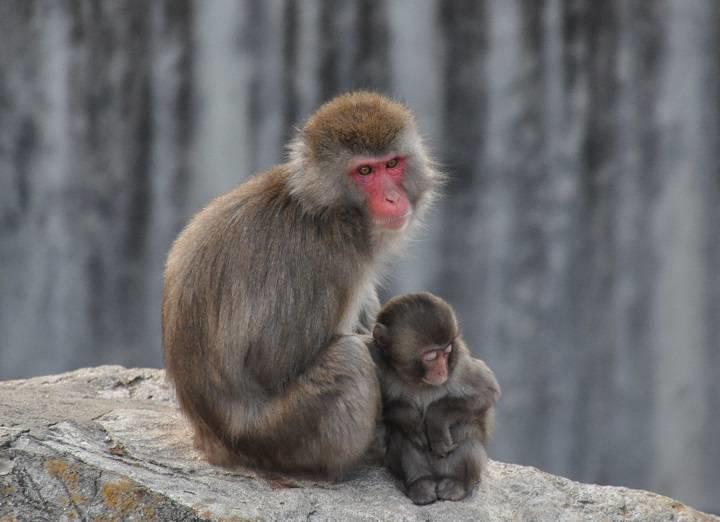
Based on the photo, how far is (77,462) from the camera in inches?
208

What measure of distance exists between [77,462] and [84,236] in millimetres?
4781

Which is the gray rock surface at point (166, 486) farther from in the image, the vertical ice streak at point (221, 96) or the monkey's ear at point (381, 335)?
the vertical ice streak at point (221, 96)

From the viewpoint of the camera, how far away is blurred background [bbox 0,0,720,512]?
960 centimetres

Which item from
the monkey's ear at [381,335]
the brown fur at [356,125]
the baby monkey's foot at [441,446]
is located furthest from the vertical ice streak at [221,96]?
the baby monkey's foot at [441,446]

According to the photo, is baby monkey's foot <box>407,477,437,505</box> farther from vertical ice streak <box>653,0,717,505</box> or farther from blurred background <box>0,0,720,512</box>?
vertical ice streak <box>653,0,717,505</box>

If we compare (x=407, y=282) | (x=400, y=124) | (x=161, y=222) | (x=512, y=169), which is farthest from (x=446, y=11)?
(x=400, y=124)

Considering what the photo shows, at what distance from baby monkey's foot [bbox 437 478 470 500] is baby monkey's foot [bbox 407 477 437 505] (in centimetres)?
3

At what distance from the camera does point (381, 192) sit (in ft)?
19.2

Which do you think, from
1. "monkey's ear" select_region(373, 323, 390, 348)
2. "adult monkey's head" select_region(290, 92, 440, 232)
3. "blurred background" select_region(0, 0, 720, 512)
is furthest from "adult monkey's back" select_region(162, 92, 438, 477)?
"blurred background" select_region(0, 0, 720, 512)

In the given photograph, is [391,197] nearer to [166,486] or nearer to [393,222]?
[393,222]

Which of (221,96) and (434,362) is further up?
(221,96)

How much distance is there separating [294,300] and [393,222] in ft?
1.87

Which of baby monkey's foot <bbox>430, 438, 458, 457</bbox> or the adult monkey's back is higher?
the adult monkey's back

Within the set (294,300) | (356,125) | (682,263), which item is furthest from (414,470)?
(682,263)
